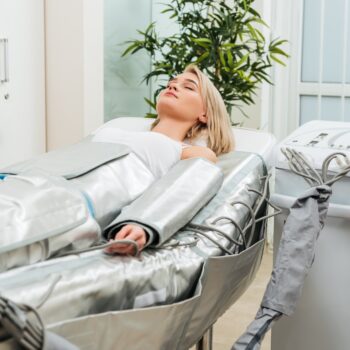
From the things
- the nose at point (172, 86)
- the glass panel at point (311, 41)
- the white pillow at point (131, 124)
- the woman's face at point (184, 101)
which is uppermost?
the glass panel at point (311, 41)

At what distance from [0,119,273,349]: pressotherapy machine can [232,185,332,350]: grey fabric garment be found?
100mm

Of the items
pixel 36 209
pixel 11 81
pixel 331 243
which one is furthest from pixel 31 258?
pixel 11 81

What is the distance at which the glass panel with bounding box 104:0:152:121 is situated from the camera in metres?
3.61

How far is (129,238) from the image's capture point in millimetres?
1501

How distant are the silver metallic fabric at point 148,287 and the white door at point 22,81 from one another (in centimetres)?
150

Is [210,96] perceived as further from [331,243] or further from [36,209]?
[36,209]

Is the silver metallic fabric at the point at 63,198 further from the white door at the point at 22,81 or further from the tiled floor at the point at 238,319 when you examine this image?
the white door at the point at 22,81

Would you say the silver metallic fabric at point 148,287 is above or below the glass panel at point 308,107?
below

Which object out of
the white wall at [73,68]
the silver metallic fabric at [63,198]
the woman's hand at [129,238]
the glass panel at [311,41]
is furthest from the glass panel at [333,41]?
the woman's hand at [129,238]

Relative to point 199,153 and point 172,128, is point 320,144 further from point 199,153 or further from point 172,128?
point 172,128

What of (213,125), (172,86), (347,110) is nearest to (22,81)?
(172,86)

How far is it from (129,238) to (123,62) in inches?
91.8

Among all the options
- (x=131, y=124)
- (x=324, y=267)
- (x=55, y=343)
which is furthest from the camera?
(x=131, y=124)

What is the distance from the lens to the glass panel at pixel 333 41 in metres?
3.87
